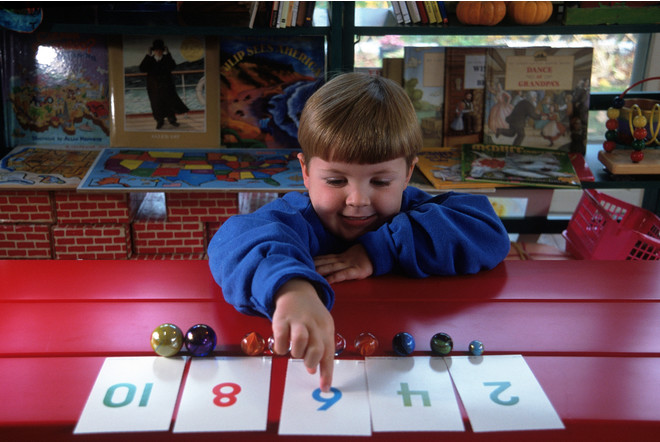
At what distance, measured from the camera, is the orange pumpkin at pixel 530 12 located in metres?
2.28

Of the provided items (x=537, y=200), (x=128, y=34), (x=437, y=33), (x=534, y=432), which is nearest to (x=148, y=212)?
(x=128, y=34)

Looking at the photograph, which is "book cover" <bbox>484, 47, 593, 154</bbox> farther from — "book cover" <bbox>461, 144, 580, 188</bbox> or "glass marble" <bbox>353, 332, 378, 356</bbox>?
"glass marble" <bbox>353, 332, 378, 356</bbox>

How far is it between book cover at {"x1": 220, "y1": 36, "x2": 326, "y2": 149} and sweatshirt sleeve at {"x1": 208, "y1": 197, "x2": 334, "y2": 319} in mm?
1573

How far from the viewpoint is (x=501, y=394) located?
66 cm

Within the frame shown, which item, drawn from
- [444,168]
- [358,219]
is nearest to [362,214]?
[358,219]

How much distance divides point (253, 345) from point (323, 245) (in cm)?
43

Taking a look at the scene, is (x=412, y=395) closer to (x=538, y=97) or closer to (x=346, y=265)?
(x=346, y=265)

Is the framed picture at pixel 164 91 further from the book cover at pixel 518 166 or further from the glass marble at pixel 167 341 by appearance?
the glass marble at pixel 167 341

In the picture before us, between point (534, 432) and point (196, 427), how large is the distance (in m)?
0.31

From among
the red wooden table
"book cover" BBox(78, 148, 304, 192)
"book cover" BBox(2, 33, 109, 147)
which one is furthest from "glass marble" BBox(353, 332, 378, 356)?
"book cover" BBox(2, 33, 109, 147)

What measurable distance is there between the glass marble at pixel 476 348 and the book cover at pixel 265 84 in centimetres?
189

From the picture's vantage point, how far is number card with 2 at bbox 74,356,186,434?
0.60 metres

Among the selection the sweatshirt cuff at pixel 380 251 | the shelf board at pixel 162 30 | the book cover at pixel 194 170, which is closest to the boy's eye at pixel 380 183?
the sweatshirt cuff at pixel 380 251

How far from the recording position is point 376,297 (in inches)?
35.9
